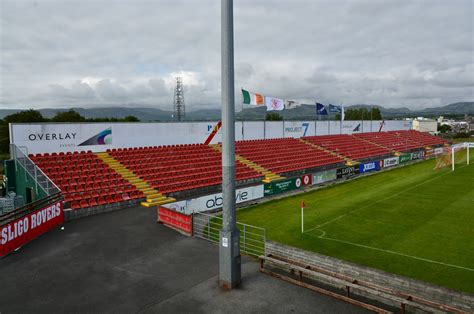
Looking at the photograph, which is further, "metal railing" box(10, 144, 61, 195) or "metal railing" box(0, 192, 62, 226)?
"metal railing" box(10, 144, 61, 195)

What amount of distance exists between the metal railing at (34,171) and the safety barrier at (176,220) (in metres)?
5.73

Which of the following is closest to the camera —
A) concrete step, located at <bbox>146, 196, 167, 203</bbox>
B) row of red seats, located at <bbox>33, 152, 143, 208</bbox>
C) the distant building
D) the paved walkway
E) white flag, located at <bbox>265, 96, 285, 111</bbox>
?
the paved walkway

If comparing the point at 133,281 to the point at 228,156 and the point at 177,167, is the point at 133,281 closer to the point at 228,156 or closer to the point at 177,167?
the point at 228,156

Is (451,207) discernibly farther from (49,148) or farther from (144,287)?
(49,148)

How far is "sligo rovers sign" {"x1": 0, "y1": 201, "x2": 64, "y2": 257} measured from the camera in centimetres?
1307

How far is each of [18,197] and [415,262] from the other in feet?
76.6

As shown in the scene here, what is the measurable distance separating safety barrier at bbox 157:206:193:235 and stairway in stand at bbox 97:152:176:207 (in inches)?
167

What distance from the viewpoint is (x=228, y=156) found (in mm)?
10180

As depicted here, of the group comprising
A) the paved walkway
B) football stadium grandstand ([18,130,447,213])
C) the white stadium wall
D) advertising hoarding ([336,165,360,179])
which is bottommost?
advertising hoarding ([336,165,360,179])

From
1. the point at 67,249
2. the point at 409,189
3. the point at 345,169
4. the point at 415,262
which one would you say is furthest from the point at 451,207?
the point at 67,249

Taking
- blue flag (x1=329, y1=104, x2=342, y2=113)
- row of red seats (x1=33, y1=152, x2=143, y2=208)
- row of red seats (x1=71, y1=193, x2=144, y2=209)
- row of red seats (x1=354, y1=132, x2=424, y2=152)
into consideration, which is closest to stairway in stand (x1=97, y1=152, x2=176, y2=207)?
row of red seats (x1=33, y1=152, x2=143, y2=208)

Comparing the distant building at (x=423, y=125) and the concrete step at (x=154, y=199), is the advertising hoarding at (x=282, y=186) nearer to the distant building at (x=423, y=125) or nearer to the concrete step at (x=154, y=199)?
the concrete step at (x=154, y=199)

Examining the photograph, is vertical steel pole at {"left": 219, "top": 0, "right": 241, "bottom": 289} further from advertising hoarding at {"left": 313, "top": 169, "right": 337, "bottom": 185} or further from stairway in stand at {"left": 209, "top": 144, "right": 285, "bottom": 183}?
advertising hoarding at {"left": 313, "top": 169, "right": 337, "bottom": 185}

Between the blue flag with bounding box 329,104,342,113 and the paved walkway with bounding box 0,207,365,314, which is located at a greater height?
the blue flag with bounding box 329,104,342,113
